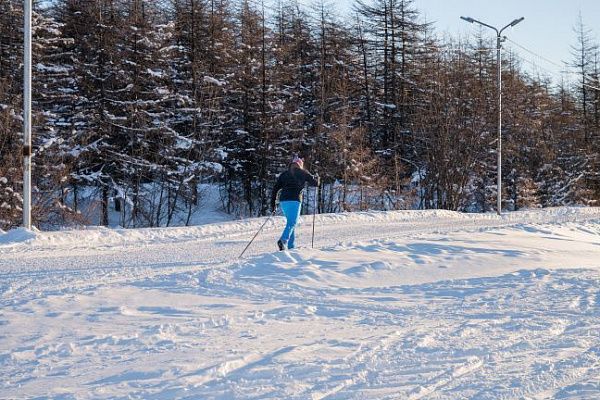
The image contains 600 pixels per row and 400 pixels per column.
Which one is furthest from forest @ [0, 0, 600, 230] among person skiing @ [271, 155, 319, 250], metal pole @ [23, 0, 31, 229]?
person skiing @ [271, 155, 319, 250]

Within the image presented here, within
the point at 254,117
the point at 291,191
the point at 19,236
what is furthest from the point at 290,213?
the point at 254,117

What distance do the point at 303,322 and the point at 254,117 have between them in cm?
2940

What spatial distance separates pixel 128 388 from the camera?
4.88m

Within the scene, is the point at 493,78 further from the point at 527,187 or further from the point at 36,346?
the point at 36,346

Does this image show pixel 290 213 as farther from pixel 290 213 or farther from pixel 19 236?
pixel 19 236

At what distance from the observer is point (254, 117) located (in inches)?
1410

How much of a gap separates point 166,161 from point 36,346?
1009 inches

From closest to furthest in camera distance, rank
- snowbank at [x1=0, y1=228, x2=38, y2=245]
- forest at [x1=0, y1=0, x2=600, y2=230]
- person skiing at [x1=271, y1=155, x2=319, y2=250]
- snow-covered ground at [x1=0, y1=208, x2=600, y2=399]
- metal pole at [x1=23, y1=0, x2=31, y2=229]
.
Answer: snow-covered ground at [x1=0, y1=208, x2=600, y2=399]
person skiing at [x1=271, y1=155, x2=319, y2=250]
snowbank at [x1=0, y1=228, x2=38, y2=245]
metal pole at [x1=23, y1=0, x2=31, y2=229]
forest at [x1=0, y1=0, x2=600, y2=230]

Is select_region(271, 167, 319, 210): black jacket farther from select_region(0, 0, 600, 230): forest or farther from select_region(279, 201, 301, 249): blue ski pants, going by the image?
select_region(0, 0, 600, 230): forest

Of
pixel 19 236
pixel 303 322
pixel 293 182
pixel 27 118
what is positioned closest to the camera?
pixel 303 322

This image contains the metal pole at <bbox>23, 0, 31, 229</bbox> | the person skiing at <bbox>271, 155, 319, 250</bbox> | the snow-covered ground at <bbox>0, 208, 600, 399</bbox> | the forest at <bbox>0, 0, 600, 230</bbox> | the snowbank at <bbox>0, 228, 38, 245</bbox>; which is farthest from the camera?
the forest at <bbox>0, 0, 600, 230</bbox>

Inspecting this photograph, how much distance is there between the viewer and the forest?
2786 centimetres

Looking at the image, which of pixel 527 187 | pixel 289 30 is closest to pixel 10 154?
pixel 289 30

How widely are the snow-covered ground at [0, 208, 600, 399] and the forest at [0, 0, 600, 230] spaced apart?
599 inches
